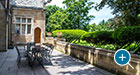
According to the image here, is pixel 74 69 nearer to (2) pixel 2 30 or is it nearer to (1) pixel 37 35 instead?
(2) pixel 2 30

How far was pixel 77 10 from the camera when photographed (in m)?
25.5

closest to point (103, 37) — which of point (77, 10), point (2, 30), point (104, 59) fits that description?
point (104, 59)

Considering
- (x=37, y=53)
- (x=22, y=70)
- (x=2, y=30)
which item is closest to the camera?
(x=22, y=70)

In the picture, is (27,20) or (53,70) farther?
(27,20)

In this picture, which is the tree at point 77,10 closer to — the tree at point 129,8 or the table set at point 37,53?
the tree at point 129,8

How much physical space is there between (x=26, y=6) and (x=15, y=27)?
3.21 meters

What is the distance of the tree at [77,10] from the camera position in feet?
82.0

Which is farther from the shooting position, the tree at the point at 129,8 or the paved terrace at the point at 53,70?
the tree at the point at 129,8

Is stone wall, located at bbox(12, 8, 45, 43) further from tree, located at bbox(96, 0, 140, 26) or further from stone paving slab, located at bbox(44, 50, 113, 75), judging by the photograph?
stone paving slab, located at bbox(44, 50, 113, 75)

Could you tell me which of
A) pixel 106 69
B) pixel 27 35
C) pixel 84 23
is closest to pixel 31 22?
pixel 27 35

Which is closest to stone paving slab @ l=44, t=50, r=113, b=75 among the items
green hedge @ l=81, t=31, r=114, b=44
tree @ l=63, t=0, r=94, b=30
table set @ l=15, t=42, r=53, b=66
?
table set @ l=15, t=42, r=53, b=66

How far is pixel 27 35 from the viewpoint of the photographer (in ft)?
56.1

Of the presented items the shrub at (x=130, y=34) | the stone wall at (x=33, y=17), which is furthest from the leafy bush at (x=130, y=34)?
the stone wall at (x=33, y=17)

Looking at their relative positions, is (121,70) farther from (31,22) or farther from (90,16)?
(90,16)
